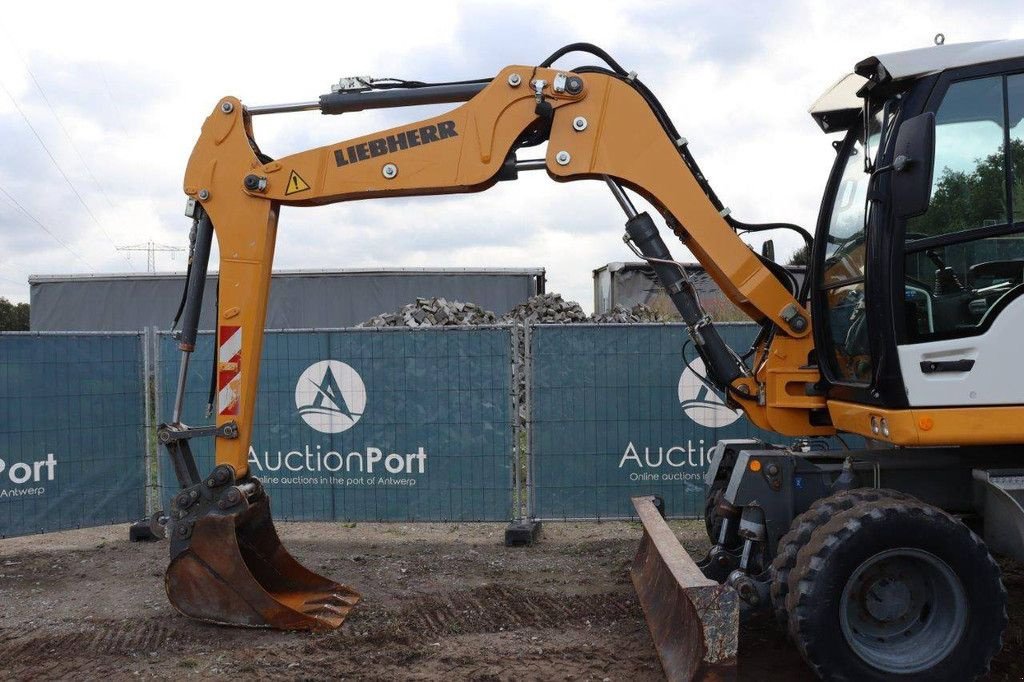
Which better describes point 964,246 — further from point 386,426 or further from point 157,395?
point 157,395

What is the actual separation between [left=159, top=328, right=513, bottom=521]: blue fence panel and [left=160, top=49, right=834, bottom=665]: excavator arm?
9.18 ft

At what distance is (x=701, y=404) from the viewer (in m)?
8.27

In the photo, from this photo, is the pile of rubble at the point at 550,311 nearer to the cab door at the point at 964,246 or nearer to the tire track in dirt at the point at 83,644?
the tire track in dirt at the point at 83,644

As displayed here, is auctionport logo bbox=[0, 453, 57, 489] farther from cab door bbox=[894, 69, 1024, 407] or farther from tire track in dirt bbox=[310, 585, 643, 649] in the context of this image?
cab door bbox=[894, 69, 1024, 407]

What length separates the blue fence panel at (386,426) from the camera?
8359 mm

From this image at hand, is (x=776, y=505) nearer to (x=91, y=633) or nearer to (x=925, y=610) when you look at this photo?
(x=925, y=610)

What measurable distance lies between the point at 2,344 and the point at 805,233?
7.07m

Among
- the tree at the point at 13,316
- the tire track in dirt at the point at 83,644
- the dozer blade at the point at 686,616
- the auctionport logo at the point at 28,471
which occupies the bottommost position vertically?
the tire track in dirt at the point at 83,644

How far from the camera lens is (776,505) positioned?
493cm

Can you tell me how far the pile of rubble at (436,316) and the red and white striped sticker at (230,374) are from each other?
1162 centimetres

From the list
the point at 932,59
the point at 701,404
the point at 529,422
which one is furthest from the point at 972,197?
the point at 529,422

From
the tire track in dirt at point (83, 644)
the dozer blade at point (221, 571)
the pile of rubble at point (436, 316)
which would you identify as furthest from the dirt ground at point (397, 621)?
the pile of rubble at point (436, 316)

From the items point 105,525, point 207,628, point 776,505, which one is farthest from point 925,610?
point 105,525

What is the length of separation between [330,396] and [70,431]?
2.45 metres
